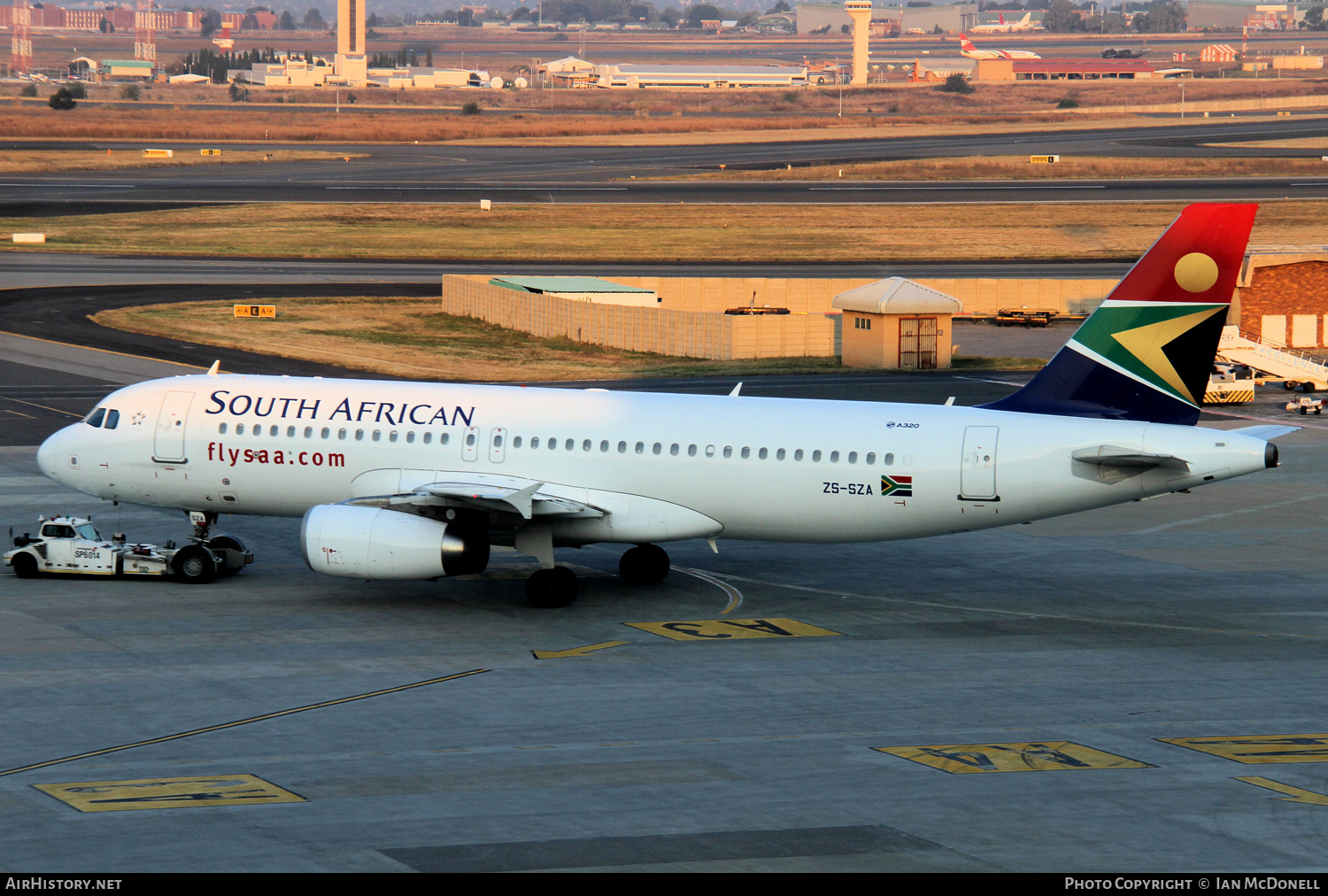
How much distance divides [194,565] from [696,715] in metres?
16.1

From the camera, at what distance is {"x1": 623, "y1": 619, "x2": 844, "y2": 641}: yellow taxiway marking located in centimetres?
3322

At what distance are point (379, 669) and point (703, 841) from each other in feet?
36.6

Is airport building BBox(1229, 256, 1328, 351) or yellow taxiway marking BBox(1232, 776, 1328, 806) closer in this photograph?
yellow taxiway marking BBox(1232, 776, 1328, 806)

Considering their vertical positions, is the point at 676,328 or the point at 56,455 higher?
the point at 676,328

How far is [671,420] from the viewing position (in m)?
36.1

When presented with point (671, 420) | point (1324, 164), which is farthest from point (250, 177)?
point (671, 420)

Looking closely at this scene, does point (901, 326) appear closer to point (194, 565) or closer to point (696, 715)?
point (194, 565)

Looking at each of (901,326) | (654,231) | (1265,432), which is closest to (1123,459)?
(1265,432)

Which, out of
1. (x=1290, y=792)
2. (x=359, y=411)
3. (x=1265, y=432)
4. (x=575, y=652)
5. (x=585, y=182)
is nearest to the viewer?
(x=1290, y=792)

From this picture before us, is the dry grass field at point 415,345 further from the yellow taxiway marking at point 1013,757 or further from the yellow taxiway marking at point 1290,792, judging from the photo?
the yellow taxiway marking at point 1290,792

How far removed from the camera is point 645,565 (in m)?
38.2

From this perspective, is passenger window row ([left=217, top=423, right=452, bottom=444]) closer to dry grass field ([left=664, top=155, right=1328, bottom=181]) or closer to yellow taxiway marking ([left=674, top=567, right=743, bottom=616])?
yellow taxiway marking ([left=674, top=567, right=743, bottom=616])
